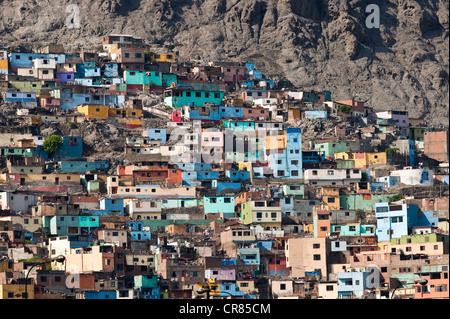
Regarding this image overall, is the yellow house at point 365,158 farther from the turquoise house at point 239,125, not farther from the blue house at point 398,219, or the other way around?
the blue house at point 398,219

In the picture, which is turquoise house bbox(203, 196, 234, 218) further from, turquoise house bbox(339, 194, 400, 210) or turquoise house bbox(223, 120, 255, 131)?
turquoise house bbox(223, 120, 255, 131)

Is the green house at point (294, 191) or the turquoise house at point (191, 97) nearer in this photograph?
the green house at point (294, 191)

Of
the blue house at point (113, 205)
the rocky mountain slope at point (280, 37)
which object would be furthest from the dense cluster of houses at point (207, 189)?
the rocky mountain slope at point (280, 37)

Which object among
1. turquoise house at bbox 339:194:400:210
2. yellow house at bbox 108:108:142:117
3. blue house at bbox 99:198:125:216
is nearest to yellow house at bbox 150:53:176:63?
yellow house at bbox 108:108:142:117

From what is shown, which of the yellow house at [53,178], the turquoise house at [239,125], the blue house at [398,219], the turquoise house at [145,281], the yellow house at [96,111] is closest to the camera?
the turquoise house at [145,281]

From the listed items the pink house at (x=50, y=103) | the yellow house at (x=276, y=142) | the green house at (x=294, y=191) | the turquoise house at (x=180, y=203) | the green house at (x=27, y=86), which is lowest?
the turquoise house at (x=180, y=203)
